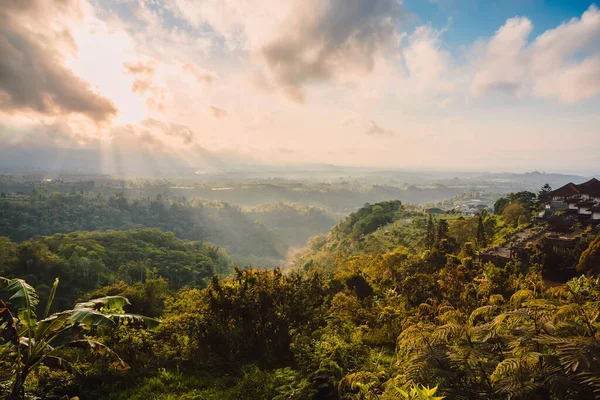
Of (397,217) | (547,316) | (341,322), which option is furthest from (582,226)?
(397,217)

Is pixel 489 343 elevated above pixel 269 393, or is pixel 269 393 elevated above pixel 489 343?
pixel 489 343

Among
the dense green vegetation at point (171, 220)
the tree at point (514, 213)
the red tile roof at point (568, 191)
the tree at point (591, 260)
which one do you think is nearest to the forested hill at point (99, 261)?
the dense green vegetation at point (171, 220)

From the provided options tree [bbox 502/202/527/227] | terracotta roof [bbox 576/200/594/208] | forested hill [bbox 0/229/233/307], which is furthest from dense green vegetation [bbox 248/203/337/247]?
terracotta roof [bbox 576/200/594/208]

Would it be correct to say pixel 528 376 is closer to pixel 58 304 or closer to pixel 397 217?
pixel 58 304

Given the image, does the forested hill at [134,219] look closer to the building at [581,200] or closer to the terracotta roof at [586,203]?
the building at [581,200]

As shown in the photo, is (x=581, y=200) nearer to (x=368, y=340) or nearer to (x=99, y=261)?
(x=368, y=340)

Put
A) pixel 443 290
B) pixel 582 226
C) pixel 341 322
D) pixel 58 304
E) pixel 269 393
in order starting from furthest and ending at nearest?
pixel 58 304
pixel 582 226
pixel 443 290
pixel 341 322
pixel 269 393
